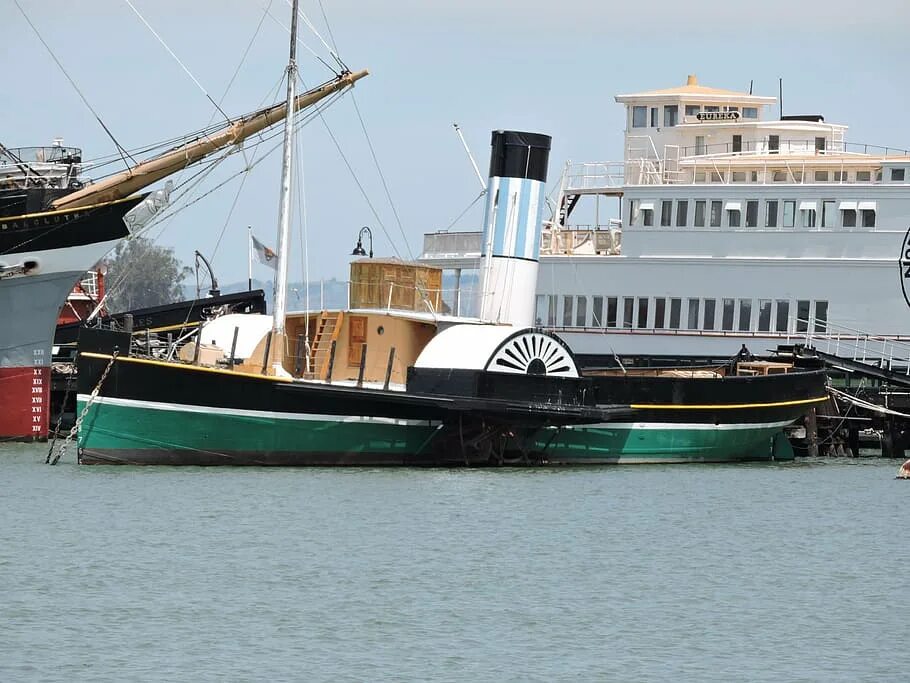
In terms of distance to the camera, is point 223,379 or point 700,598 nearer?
point 700,598

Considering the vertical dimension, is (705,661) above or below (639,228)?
below

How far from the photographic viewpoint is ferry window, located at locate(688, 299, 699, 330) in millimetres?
53531

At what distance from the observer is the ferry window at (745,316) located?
53094 millimetres

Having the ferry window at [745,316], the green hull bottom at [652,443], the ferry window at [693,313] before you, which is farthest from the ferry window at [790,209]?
the green hull bottom at [652,443]

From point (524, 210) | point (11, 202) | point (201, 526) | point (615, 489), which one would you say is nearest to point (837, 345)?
point (524, 210)

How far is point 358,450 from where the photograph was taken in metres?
35.8

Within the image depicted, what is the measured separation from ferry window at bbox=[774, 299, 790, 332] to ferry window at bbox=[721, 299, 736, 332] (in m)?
1.26

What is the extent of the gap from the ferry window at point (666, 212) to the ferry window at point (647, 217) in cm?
31

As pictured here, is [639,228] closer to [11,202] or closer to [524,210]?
[524,210]

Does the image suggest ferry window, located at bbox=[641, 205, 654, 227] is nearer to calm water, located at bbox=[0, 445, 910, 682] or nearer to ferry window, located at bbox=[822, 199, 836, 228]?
ferry window, located at bbox=[822, 199, 836, 228]

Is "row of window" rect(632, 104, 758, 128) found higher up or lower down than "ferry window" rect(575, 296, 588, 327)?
higher up

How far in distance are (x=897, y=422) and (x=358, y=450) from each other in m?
16.1

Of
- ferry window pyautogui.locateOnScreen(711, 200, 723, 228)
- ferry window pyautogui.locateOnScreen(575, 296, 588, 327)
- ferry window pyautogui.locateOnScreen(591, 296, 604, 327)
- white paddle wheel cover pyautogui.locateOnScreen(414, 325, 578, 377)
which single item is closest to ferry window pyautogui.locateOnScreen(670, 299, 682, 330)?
ferry window pyautogui.locateOnScreen(591, 296, 604, 327)

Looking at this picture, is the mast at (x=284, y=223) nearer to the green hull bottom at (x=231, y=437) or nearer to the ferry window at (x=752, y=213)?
the green hull bottom at (x=231, y=437)
